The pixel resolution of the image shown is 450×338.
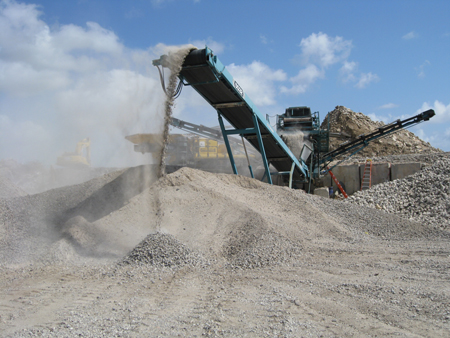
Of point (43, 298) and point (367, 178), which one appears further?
point (367, 178)

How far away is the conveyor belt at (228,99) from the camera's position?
7814 millimetres

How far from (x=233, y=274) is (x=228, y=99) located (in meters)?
5.57

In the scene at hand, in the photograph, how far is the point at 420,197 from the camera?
10422 millimetres

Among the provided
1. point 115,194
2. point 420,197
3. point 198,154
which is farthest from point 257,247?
point 198,154

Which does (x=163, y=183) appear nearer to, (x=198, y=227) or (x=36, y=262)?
(x=198, y=227)

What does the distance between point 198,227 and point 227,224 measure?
23.5 inches

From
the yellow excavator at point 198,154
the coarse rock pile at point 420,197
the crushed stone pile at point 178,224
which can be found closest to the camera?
the crushed stone pile at point 178,224

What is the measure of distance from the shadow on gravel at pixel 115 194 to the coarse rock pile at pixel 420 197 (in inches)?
262

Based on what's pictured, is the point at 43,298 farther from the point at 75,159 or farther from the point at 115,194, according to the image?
the point at 75,159

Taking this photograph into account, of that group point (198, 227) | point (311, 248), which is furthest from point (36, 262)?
point (311, 248)

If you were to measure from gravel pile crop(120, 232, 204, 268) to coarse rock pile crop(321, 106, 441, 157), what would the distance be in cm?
1845

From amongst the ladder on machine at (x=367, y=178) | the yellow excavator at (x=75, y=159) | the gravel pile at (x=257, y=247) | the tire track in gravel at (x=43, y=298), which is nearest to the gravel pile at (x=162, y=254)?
the gravel pile at (x=257, y=247)

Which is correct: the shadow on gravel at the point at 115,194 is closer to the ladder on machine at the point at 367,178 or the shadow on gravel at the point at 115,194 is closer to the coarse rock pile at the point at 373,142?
the ladder on machine at the point at 367,178

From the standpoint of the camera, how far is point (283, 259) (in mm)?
5766
